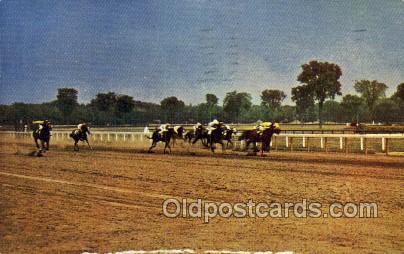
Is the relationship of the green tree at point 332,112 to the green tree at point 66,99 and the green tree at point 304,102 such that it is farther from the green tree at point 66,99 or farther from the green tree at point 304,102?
the green tree at point 66,99

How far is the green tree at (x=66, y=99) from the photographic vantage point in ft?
46.9

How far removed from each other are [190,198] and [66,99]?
726 cm

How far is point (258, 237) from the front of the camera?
268 inches

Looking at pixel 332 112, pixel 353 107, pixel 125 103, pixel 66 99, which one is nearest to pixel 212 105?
pixel 125 103

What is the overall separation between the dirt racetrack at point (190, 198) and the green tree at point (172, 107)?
210cm

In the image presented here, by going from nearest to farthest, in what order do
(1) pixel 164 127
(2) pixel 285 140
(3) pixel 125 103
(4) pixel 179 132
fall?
(3) pixel 125 103, (1) pixel 164 127, (4) pixel 179 132, (2) pixel 285 140

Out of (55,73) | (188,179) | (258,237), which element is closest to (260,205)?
(258,237)

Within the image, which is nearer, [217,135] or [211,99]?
[211,99]

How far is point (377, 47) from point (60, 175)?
8818 mm

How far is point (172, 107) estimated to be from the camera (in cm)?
1836

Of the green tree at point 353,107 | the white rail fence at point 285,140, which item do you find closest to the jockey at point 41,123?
the white rail fence at point 285,140

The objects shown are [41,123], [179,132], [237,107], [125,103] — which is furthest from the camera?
[179,132]

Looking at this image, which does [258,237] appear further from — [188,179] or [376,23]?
[376,23]

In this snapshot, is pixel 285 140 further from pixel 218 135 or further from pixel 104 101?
pixel 104 101
